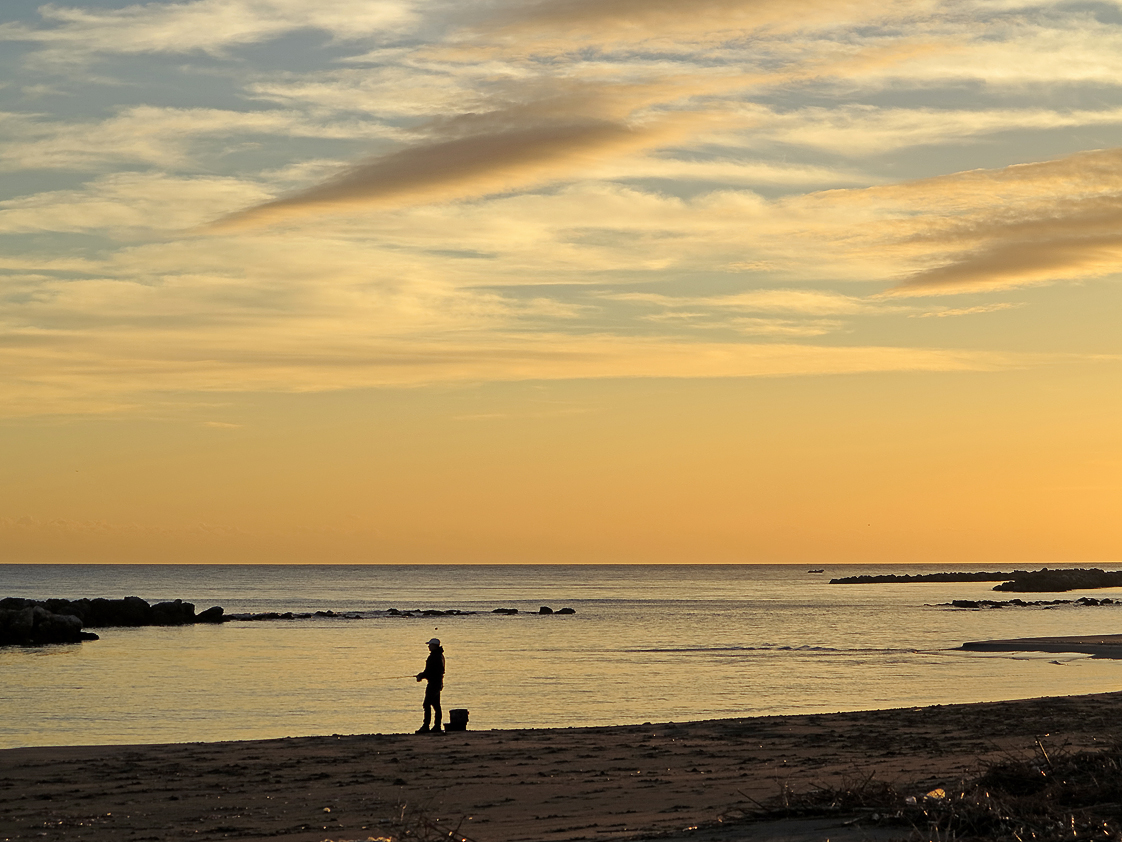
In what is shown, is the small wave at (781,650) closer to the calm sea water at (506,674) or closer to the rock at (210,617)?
the calm sea water at (506,674)

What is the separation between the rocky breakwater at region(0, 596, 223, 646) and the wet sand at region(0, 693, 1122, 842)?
135 ft

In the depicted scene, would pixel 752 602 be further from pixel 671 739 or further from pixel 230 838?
pixel 230 838

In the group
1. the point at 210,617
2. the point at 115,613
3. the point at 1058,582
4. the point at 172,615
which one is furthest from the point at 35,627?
the point at 1058,582

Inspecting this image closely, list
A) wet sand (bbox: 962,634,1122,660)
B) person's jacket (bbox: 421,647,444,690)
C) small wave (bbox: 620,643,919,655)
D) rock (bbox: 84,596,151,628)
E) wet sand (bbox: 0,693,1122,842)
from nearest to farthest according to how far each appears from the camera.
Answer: wet sand (bbox: 0,693,1122,842) → person's jacket (bbox: 421,647,444,690) → wet sand (bbox: 962,634,1122,660) → small wave (bbox: 620,643,919,655) → rock (bbox: 84,596,151,628)

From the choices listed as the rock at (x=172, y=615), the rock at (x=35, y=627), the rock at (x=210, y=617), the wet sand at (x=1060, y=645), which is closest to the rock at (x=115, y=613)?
the rock at (x=172, y=615)

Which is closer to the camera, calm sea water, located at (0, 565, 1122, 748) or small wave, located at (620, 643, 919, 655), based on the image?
calm sea water, located at (0, 565, 1122, 748)

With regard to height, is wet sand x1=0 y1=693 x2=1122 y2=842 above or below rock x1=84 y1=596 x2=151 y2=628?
above

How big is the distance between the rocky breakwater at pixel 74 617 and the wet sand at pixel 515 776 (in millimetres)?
41291

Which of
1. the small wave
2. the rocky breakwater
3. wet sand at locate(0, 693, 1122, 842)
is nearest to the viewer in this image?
wet sand at locate(0, 693, 1122, 842)

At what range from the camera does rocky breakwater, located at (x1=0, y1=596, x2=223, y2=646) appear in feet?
186

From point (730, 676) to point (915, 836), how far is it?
Result: 1151 inches

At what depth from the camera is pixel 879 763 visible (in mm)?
17156

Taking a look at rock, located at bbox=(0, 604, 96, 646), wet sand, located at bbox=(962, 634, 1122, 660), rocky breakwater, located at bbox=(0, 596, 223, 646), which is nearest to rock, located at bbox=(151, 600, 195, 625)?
rocky breakwater, located at bbox=(0, 596, 223, 646)

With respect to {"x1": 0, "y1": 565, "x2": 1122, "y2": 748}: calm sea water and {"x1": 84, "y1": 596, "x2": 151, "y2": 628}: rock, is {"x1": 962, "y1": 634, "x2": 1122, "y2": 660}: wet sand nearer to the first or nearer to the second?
{"x1": 0, "y1": 565, "x2": 1122, "y2": 748}: calm sea water
